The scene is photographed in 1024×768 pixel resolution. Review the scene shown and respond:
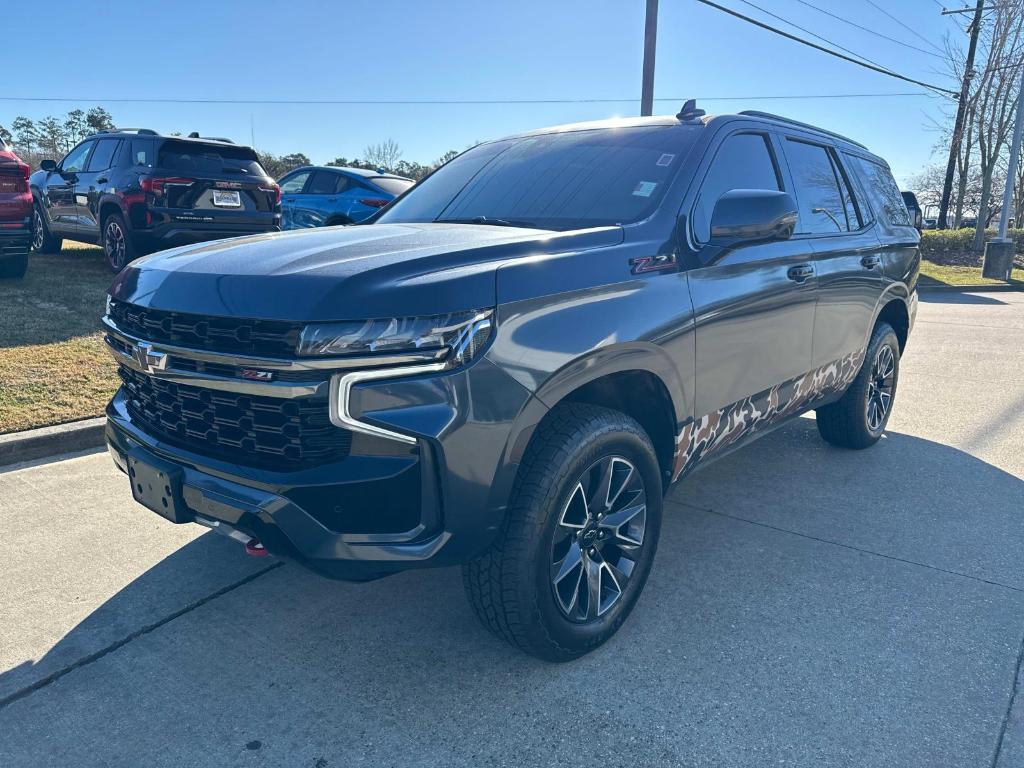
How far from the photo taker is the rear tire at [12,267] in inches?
337

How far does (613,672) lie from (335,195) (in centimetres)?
978

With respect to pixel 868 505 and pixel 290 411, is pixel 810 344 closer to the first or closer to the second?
pixel 868 505

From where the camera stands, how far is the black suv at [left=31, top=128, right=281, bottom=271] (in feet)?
27.8

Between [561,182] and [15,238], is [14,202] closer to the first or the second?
[15,238]

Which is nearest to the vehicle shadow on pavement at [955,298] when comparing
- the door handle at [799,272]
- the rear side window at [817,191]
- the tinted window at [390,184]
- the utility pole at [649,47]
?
the utility pole at [649,47]

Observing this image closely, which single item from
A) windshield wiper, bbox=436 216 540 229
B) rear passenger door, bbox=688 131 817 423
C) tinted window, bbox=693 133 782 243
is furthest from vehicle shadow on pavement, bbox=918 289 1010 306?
windshield wiper, bbox=436 216 540 229

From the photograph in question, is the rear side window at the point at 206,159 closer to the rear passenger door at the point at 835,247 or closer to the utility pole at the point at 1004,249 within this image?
the rear passenger door at the point at 835,247

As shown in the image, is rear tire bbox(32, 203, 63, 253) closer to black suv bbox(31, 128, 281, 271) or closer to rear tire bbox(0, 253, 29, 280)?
black suv bbox(31, 128, 281, 271)

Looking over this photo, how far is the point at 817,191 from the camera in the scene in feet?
13.8

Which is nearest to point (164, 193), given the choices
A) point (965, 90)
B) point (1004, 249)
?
point (1004, 249)

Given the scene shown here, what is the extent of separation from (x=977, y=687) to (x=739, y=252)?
1823mm

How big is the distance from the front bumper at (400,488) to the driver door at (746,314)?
3.79 feet

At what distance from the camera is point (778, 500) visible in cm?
432

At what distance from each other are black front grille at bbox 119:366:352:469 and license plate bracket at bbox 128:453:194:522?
0.10 metres
